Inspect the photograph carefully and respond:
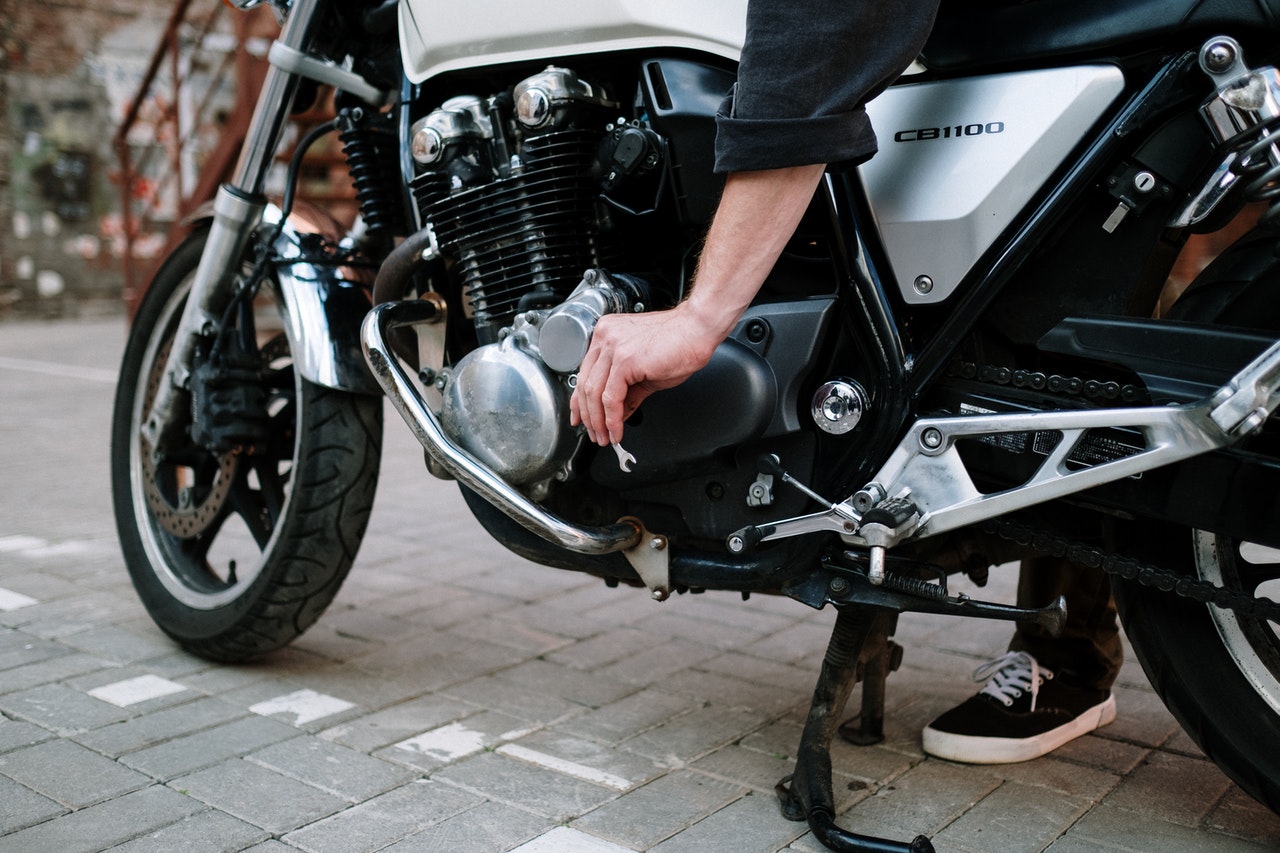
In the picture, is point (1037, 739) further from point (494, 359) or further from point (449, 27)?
point (449, 27)

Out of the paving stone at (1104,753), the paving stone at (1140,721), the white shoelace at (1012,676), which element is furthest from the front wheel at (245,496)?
the paving stone at (1140,721)

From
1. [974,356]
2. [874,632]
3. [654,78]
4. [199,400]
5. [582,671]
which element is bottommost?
[582,671]

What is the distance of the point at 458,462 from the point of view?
6.51 ft

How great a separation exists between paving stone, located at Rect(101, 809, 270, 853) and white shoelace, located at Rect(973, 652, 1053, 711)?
1345 millimetres

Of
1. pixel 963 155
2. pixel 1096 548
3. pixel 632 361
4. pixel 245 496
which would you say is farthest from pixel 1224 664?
pixel 245 496

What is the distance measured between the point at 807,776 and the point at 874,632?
27 cm

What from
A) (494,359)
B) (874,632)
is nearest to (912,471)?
(874,632)

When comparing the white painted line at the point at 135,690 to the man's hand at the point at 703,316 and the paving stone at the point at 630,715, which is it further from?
the man's hand at the point at 703,316

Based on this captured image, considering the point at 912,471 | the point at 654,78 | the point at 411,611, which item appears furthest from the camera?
the point at 411,611

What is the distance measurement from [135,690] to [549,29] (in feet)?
5.41

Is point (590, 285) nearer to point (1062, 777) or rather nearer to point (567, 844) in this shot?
point (567, 844)

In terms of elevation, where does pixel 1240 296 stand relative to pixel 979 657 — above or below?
above

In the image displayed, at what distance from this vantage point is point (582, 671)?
2.71 meters

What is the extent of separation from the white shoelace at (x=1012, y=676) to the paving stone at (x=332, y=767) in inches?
44.4
